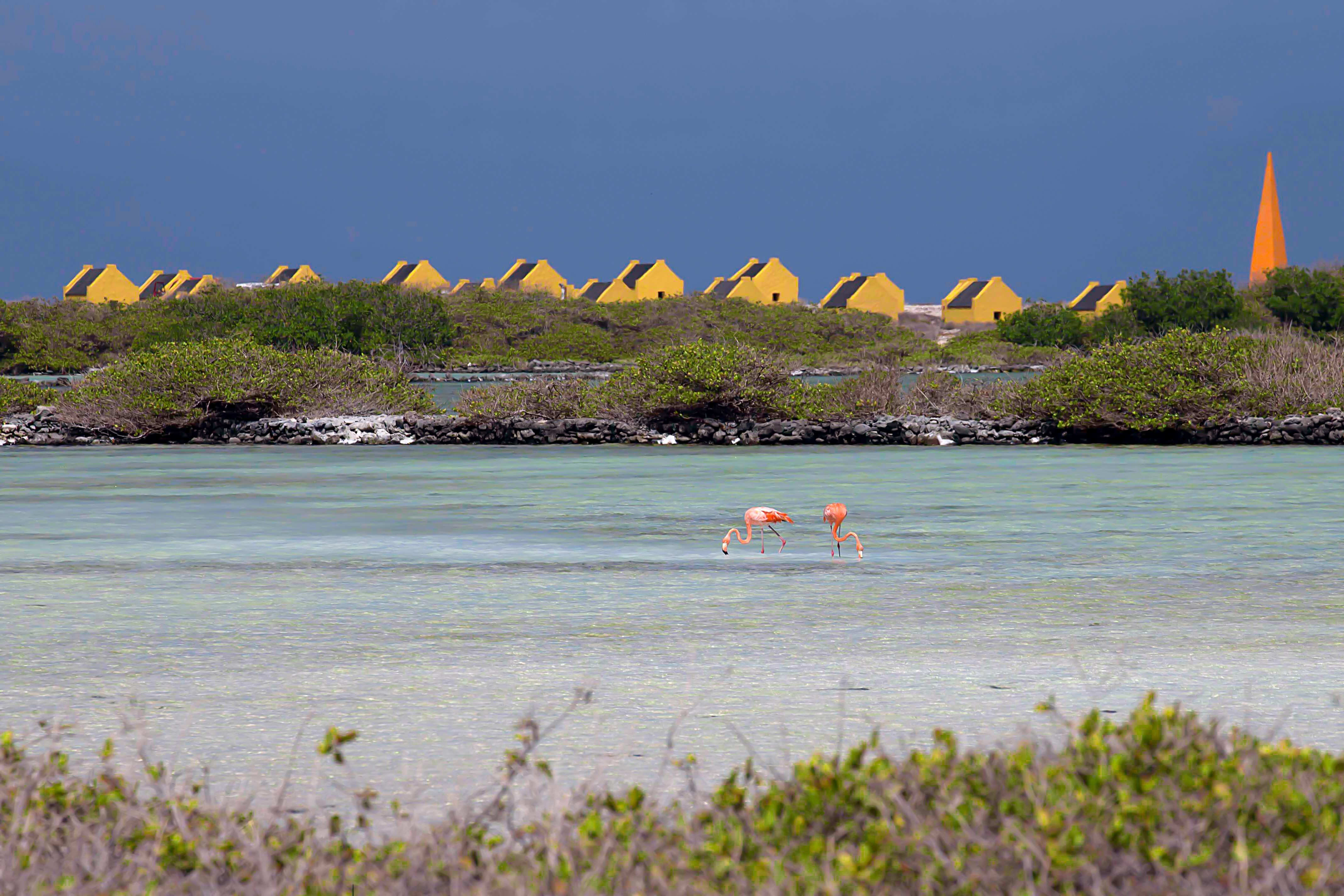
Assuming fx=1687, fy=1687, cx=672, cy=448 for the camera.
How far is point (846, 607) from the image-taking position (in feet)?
35.1

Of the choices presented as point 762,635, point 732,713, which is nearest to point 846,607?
point 762,635

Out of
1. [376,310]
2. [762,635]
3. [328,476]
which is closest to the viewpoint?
[762,635]

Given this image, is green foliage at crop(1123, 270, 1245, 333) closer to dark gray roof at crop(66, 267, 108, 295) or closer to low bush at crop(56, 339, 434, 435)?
low bush at crop(56, 339, 434, 435)

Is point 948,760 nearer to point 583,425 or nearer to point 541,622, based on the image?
point 541,622

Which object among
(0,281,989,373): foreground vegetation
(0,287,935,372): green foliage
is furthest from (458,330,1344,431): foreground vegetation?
(0,287,935,372): green foliage

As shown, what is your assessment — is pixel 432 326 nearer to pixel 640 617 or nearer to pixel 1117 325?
pixel 1117 325

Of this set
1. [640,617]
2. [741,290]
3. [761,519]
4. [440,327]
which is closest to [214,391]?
[761,519]

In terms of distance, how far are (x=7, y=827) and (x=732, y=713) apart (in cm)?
358

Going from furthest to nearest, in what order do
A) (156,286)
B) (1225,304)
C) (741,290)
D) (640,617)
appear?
1. (156,286)
2. (741,290)
3. (1225,304)
4. (640,617)

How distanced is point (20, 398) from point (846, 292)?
391 feet

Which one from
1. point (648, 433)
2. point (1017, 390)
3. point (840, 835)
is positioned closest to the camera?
point (840, 835)

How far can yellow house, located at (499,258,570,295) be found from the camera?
5955 inches

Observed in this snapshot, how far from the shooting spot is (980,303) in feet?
495

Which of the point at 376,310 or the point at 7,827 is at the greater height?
the point at 376,310
